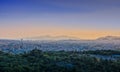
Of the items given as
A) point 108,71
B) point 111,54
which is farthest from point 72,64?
point 111,54

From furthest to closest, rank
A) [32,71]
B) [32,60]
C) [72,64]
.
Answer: [32,60] → [72,64] → [32,71]

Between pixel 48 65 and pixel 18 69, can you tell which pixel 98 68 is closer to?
pixel 48 65

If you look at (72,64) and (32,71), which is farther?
(72,64)

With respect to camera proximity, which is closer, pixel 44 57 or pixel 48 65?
pixel 48 65

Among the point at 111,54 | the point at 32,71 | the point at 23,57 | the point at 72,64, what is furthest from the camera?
the point at 111,54

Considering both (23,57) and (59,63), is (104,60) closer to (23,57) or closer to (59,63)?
(59,63)

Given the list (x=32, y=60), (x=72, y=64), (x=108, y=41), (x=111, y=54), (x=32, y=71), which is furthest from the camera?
(x=108, y=41)

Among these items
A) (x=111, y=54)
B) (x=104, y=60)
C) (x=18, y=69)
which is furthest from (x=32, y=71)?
(x=111, y=54)

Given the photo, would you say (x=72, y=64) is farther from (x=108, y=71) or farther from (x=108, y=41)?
(x=108, y=41)

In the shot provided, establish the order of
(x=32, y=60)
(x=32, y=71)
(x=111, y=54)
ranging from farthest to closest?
(x=111, y=54) → (x=32, y=60) → (x=32, y=71)
